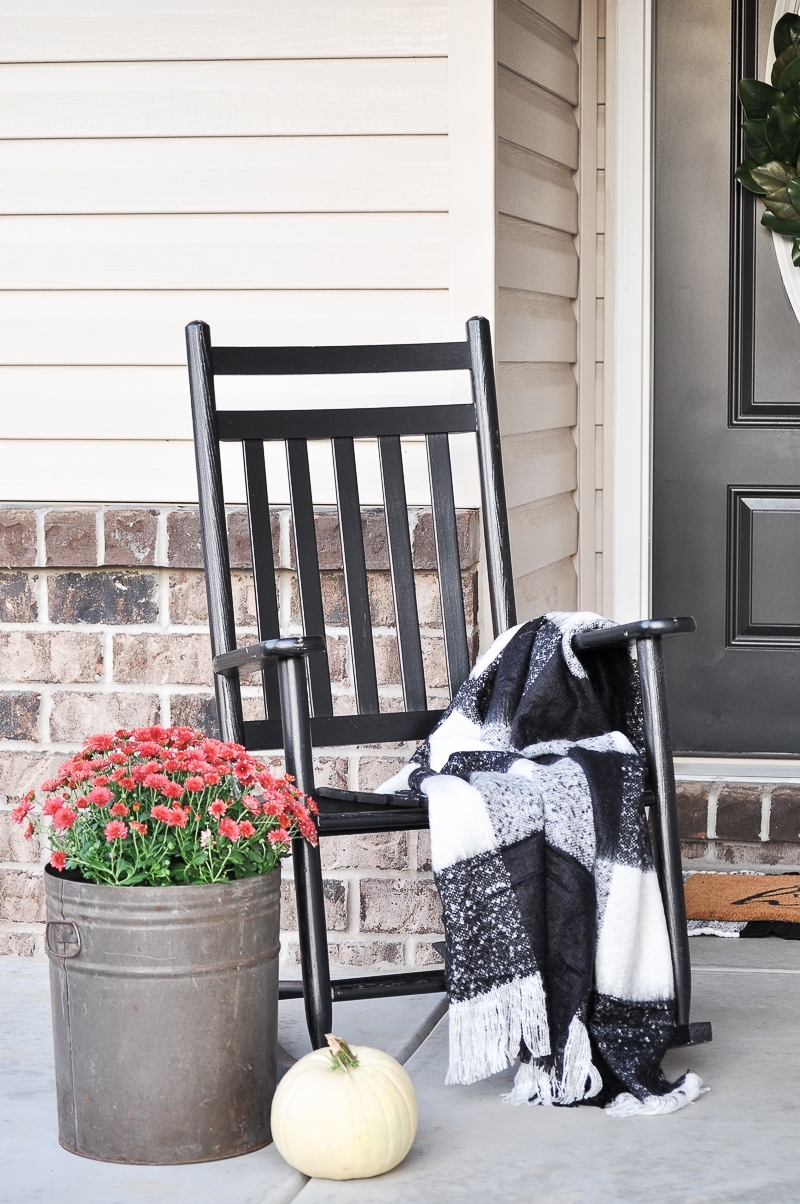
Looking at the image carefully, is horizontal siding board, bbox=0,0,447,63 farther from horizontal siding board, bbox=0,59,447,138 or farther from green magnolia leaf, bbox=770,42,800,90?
green magnolia leaf, bbox=770,42,800,90

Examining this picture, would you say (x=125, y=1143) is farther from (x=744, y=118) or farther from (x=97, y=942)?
(x=744, y=118)

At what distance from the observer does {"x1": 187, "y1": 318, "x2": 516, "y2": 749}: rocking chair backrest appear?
2027 mm

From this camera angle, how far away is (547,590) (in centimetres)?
269

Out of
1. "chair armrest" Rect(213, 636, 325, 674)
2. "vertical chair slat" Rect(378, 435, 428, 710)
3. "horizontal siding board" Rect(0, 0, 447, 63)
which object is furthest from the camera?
"horizontal siding board" Rect(0, 0, 447, 63)

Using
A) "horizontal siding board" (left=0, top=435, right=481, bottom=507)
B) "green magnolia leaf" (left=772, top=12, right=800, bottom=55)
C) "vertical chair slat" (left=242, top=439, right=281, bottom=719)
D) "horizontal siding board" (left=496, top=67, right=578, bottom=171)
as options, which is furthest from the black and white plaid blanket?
"green magnolia leaf" (left=772, top=12, right=800, bottom=55)

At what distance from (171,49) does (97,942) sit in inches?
57.1

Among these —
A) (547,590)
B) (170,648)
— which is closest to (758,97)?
(547,590)

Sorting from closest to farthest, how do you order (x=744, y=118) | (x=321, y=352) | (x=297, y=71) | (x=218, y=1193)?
(x=218, y=1193), (x=321, y=352), (x=297, y=71), (x=744, y=118)

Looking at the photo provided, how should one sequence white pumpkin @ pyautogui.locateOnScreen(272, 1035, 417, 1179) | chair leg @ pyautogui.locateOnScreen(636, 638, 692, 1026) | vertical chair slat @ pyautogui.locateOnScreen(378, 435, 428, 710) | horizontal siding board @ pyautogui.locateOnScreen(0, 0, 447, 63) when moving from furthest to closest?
horizontal siding board @ pyautogui.locateOnScreen(0, 0, 447, 63), vertical chair slat @ pyautogui.locateOnScreen(378, 435, 428, 710), chair leg @ pyautogui.locateOnScreen(636, 638, 692, 1026), white pumpkin @ pyautogui.locateOnScreen(272, 1035, 417, 1179)

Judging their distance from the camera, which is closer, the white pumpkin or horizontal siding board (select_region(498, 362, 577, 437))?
the white pumpkin

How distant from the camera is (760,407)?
2844mm

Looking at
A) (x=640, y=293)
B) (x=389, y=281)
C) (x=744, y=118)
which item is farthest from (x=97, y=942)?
(x=744, y=118)

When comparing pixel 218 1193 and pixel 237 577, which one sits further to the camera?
pixel 237 577

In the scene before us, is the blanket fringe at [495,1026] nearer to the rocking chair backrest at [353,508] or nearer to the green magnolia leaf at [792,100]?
the rocking chair backrest at [353,508]
